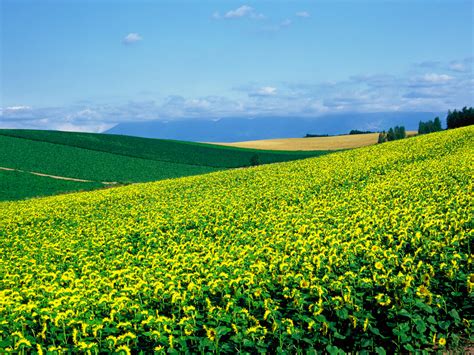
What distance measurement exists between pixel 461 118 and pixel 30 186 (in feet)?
237

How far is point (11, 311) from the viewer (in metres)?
9.57

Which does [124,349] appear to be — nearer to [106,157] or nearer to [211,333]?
[211,333]

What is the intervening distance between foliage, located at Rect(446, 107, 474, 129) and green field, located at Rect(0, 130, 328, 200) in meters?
27.7

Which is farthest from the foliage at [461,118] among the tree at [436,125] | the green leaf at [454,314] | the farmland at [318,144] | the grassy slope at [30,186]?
the green leaf at [454,314]

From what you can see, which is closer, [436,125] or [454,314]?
[454,314]

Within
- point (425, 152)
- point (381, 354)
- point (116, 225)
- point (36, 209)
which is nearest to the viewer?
point (381, 354)

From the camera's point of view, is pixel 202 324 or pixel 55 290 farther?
pixel 55 290

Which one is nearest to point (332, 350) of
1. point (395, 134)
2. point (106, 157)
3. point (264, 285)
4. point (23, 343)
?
point (264, 285)

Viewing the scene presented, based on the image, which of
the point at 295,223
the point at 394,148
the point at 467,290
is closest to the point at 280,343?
the point at 467,290

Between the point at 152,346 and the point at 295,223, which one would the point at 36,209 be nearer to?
the point at 295,223

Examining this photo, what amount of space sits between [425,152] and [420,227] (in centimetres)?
2532

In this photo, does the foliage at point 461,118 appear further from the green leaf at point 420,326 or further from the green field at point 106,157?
the green leaf at point 420,326

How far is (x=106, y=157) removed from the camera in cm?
7800

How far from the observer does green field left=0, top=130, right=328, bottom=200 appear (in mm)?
65312
